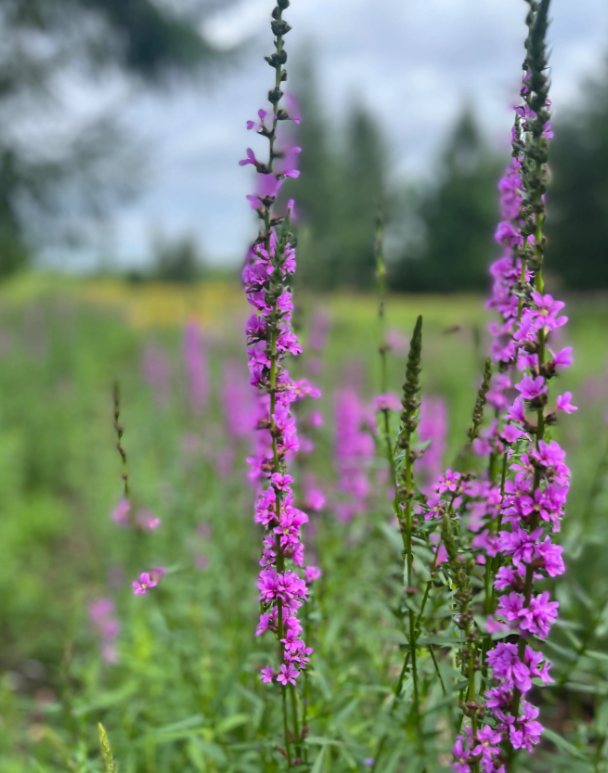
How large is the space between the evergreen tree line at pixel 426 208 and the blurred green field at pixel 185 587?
25.6 metres

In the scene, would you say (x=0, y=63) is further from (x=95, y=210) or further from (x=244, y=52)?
(x=244, y=52)

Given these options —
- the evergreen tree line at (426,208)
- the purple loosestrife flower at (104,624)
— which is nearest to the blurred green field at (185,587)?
the purple loosestrife flower at (104,624)

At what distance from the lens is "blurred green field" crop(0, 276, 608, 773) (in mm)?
2309

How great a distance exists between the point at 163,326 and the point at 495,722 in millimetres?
18027

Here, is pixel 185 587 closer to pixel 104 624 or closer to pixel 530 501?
pixel 104 624

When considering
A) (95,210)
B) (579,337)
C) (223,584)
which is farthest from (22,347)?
(579,337)

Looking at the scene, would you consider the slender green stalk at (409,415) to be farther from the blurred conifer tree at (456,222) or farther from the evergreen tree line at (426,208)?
the blurred conifer tree at (456,222)

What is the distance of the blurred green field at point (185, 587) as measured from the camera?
2309mm

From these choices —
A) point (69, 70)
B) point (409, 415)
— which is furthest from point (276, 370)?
point (69, 70)

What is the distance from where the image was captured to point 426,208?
162 ft

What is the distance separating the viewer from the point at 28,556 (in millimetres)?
5926

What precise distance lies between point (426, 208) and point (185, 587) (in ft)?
160

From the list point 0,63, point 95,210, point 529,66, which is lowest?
point 529,66

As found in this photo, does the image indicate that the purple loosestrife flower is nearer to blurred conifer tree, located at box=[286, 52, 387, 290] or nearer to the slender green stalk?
the slender green stalk
